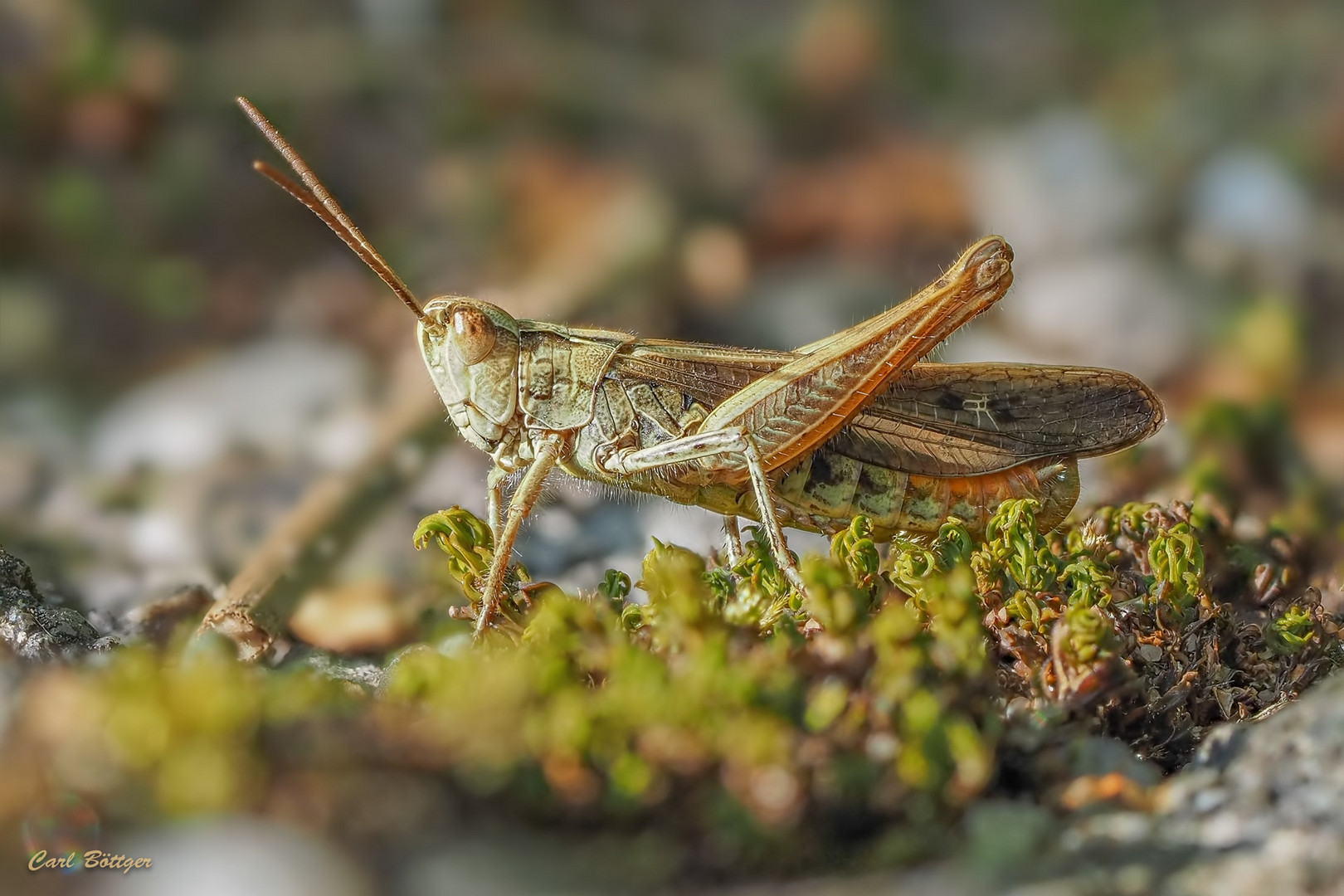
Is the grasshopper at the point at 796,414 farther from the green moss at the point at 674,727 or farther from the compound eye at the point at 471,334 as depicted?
the green moss at the point at 674,727

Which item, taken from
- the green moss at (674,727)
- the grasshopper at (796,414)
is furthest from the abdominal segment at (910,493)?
the green moss at (674,727)

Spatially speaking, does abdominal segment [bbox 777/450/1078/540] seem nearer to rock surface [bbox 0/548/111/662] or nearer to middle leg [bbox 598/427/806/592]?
middle leg [bbox 598/427/806/592]

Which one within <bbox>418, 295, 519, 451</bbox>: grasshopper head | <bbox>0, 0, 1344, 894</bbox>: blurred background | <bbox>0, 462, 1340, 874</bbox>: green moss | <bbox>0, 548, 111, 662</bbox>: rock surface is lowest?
<bbox>0, 462, 1340, 874</bbox>: green moss

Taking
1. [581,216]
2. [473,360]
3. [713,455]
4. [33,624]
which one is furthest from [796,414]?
[581,216]

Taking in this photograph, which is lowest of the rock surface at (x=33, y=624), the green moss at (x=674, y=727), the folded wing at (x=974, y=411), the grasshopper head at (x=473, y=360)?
the green moss at (x=674, y=727)

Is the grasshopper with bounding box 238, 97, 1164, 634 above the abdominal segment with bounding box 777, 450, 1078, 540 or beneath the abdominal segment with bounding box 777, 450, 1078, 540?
above

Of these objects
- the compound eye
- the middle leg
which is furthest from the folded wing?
the compound eye

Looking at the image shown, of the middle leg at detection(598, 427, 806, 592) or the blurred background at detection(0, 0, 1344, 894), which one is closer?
the middle leg at detection(598, 427, 806, 592)
